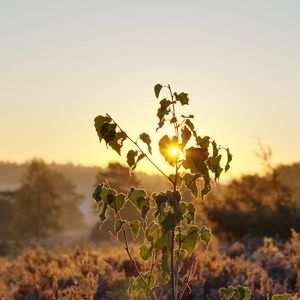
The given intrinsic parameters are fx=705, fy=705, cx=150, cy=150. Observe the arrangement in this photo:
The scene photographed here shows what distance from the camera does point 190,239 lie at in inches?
198

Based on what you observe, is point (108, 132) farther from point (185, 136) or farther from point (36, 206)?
point (36, 206)

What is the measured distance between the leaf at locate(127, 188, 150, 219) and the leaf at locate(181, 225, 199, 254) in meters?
0.48

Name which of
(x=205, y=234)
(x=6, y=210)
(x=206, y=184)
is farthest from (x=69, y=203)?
(x=206, y=184)

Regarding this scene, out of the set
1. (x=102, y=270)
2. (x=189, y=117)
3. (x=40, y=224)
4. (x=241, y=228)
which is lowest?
(x=189, y=117)

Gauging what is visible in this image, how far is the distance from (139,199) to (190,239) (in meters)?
0.55

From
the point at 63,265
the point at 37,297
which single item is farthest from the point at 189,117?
the point at 63,265

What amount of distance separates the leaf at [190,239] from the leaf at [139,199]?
484 millimetres

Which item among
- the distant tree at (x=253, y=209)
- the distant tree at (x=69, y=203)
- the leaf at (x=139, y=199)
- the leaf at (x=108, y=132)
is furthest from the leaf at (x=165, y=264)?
the distant tree at (x=69, y=203)

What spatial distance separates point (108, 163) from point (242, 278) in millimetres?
42501

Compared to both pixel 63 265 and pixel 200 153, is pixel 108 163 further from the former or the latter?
pixel 200 153

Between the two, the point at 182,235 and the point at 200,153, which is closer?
the point at 200,153

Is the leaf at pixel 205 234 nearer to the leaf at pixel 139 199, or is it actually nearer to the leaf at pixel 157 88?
the leaf at pixel 139 199

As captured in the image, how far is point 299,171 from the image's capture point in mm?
55875

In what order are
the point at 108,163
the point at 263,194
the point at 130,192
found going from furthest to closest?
the point at 108,163
the point at 263,194
the point at 130,192
